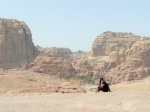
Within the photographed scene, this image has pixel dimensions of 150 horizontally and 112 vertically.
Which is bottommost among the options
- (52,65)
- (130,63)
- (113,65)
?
(52,65)

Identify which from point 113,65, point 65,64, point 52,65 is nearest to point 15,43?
point 113,65

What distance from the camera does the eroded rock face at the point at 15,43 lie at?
86312mm

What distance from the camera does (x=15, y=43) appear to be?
91375mm

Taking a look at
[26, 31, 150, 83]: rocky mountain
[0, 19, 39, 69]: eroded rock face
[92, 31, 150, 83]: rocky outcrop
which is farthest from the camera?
[0, 19, 39, 69]: eroded rock face

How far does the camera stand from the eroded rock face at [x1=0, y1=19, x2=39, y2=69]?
8631 cm

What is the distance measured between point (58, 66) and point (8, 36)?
32.3m

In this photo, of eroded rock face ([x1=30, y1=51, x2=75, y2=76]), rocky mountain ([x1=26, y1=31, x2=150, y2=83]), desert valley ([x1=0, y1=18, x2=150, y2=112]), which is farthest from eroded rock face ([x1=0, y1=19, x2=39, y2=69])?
eroded rock face ([x1=30, y1=51, x2=75, y2=76])

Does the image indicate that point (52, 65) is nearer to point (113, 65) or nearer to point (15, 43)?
point (113, 65)

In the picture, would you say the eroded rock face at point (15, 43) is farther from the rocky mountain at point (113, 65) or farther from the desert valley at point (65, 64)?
the rocky mountain at point (113, 65)

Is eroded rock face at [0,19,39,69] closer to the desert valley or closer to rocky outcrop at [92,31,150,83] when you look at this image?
the desert valley

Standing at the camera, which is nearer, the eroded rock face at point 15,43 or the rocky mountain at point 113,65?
the rocky mountain at point 113,65

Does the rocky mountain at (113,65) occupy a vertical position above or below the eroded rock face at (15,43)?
below

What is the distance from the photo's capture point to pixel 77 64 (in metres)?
74.5

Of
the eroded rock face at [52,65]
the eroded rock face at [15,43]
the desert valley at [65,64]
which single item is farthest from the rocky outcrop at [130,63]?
the eroded rock face at [15,43]
